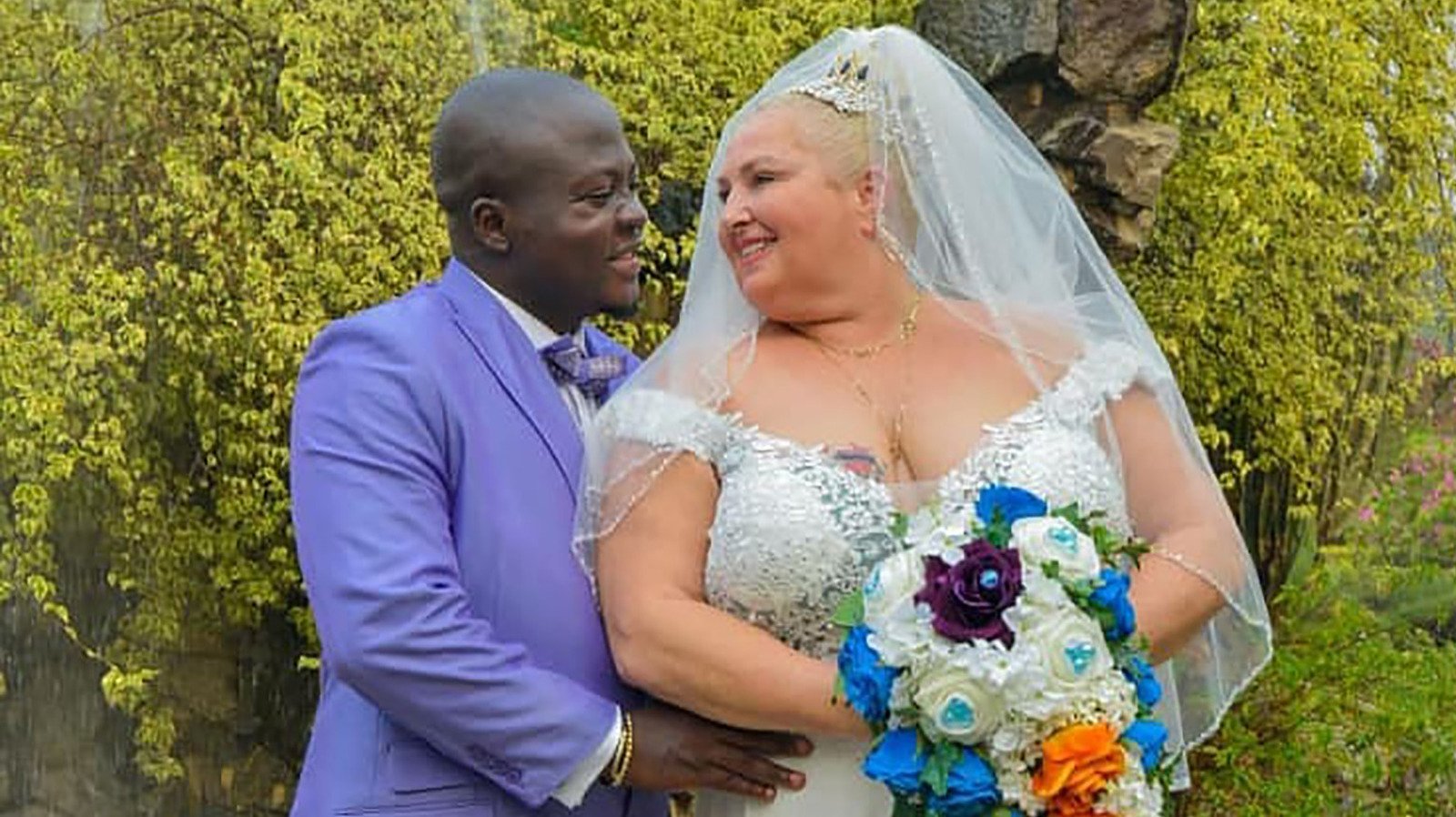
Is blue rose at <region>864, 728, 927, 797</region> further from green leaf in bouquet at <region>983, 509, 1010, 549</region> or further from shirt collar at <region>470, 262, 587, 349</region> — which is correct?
shirt collar at <region>470, 262, 587, 349</region>

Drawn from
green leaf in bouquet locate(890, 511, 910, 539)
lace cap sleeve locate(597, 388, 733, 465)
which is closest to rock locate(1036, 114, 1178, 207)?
lace cap sleeve locate(597, 388, 733, 465)

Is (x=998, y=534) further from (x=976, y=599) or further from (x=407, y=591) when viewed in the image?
(x=407, y=591)

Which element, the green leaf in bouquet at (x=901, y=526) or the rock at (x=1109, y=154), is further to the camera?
the rock at (x=1109, y=154)

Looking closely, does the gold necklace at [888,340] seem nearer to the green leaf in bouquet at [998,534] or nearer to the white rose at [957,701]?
the green leaf in bouquet at [998,534]

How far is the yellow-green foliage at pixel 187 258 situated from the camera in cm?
670

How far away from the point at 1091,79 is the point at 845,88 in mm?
4586

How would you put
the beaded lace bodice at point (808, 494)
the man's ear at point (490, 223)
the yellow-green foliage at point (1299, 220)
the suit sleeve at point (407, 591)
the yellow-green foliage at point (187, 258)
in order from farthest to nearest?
1. the yellow-green foliage at point (1299, 220)
2. the yellow-green foliage at point (187, 258)
3. the man's ear at point (490, 223)
4. the beaded lace bodice at point (808, 494)
5. the suit sleeve at point (407, 591)

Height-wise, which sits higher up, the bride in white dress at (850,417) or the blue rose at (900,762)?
the bride in white dress at (850,417)

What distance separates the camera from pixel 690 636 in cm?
292

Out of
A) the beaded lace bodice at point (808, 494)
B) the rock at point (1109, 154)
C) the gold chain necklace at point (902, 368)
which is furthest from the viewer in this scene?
the rock at point (1109, 154)

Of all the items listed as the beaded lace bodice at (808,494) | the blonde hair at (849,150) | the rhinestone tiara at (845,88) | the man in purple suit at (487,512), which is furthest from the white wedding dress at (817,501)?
the rhinestone tiara at (845,88)

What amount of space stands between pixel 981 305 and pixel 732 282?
363mm

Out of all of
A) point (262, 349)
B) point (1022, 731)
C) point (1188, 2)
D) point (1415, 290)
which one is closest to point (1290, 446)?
point (1415, 290)

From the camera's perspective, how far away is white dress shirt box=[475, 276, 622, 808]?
2963mm
